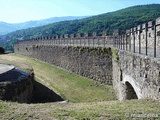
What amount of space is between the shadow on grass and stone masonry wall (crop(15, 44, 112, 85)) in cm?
458

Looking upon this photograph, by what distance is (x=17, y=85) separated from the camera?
48.2 ft

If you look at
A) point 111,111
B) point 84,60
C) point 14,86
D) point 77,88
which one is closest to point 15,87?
point 14,86

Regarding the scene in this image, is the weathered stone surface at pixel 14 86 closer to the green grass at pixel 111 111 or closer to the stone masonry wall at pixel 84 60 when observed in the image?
the green grass at pixel 111 111

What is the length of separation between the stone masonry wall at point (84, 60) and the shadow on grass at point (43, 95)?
4.58 meters

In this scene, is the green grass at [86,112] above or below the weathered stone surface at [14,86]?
above

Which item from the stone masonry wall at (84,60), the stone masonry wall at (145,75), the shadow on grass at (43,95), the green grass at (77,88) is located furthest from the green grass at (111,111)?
the stone masonry wall at (84,60)

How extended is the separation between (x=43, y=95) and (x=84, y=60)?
26.4 feet

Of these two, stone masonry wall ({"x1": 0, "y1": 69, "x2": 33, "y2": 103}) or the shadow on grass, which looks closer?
stone masonry wall ({"x1": 0, "y1": 69, "x2": 33, "y2": 103})

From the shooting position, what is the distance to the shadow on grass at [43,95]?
62.0 ft

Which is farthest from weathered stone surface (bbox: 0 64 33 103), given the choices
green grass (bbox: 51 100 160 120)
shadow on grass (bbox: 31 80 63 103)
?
Result: green grass (bbox: 51 100 160 120)

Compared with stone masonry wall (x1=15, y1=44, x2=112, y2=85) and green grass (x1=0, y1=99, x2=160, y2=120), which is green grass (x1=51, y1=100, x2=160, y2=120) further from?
stone masonry wall (x1=15, y1=44, x2=112, y2=85)

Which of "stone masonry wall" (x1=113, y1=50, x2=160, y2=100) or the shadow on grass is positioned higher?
"stone masonry wall" (x1=113, y1=50, x2=160, y2=100)

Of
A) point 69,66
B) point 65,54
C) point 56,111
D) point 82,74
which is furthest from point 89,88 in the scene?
point 56,111

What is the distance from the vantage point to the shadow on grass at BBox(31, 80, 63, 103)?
1889 cm
